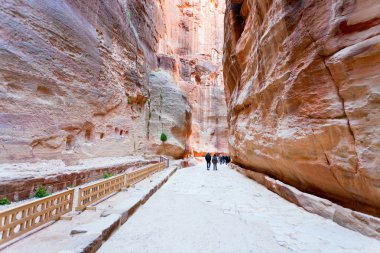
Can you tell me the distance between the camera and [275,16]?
7234 mm

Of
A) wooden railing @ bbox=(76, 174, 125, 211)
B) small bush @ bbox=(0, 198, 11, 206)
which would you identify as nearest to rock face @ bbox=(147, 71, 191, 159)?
wooden railing @ bbox=(76, 174, 125, 211)

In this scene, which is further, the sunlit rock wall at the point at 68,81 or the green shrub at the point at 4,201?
the sunlit rock wall at the point at 68,81

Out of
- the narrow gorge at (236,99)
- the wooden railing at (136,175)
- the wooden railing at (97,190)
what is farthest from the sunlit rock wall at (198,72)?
the wooden railing at (97,190)

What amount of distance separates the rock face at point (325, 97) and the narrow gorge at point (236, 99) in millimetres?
23

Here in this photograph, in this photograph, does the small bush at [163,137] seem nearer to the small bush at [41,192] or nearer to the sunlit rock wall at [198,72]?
the small bush at [41,192]

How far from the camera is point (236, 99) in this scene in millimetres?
13570

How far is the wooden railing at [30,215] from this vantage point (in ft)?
10.8

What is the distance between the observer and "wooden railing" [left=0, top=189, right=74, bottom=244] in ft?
10.8

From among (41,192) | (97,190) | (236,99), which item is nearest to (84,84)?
(41,192)

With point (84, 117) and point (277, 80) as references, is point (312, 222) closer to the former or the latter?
point (277, 80)

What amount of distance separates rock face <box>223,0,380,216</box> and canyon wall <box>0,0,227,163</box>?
10466mm

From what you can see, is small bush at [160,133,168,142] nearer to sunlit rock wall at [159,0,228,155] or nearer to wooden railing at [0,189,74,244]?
sunlit rock wall at [159,0,228,155]

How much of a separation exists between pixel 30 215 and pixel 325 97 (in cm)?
637

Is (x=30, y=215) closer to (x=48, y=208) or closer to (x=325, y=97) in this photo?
(x=48, y=208)
